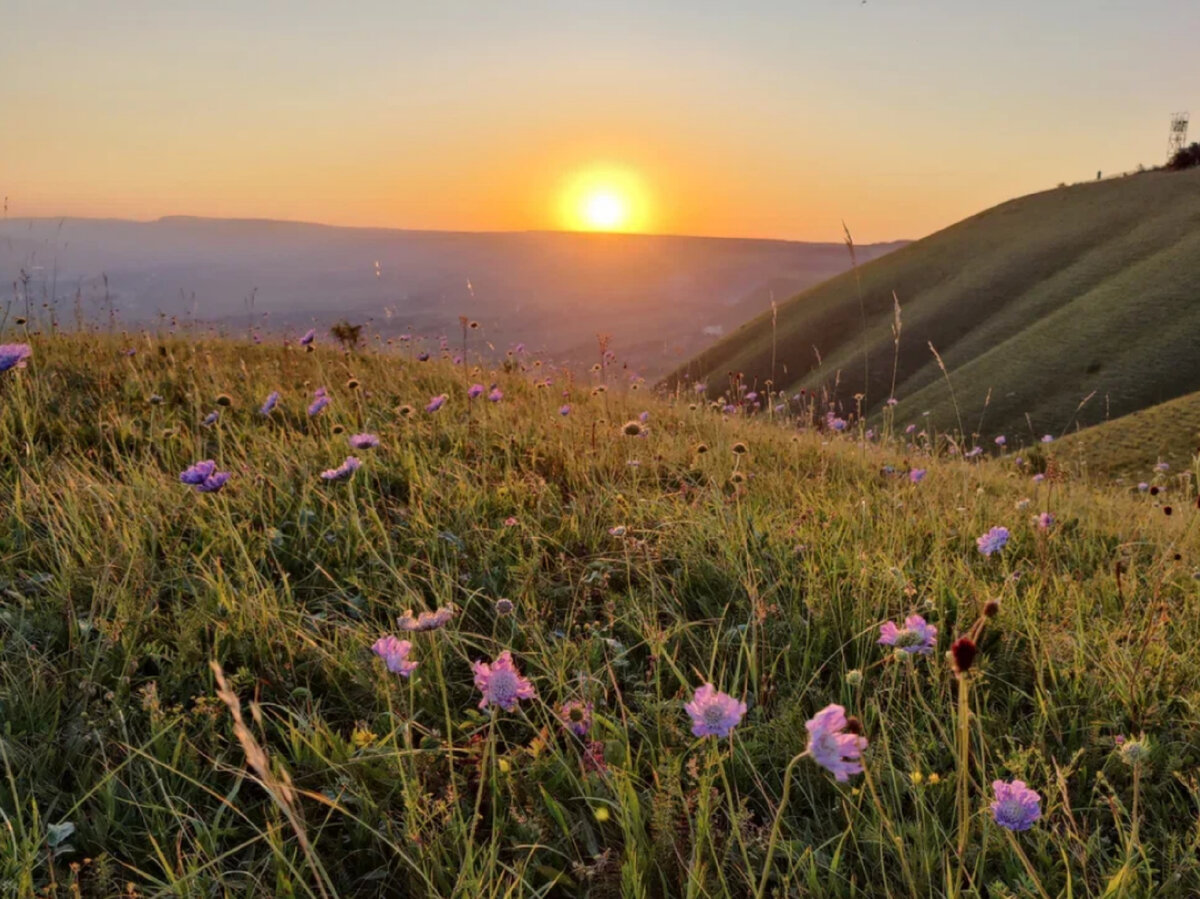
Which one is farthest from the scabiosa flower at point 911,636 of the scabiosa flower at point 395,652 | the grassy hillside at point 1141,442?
the grassy hillside at point 1141,442

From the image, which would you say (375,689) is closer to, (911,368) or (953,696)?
(953,696)

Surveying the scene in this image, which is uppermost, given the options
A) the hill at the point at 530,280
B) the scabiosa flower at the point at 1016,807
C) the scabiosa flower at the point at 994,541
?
the hill at the point at 530,280

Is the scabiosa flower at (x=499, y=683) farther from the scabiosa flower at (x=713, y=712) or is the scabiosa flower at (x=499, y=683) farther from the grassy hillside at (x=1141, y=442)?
the grassy hillside at (x=1141, y=442)

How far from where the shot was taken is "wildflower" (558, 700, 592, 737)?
149cm

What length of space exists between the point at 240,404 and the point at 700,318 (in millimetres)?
142033

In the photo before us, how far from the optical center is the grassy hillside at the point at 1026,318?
3194cm

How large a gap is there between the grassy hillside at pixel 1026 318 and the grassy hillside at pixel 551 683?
1913 cm

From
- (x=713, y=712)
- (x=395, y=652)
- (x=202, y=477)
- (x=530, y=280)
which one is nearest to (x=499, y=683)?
(x=395, y=652)

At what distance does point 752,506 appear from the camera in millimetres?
2969

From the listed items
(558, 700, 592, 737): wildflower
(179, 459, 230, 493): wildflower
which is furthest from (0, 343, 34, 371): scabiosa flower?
(558, 700, 592, 737): wildflower

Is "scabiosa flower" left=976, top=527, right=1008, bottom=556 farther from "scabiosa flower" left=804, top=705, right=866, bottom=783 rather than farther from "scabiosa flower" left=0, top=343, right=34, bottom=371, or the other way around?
"scabiosa flower" left=0, top=343, right=34, bottom=371

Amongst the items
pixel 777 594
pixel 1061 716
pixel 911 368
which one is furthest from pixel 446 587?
pixel 911 368

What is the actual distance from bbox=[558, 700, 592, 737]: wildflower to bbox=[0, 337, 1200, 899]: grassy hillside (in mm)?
13

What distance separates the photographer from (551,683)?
1.80 m
